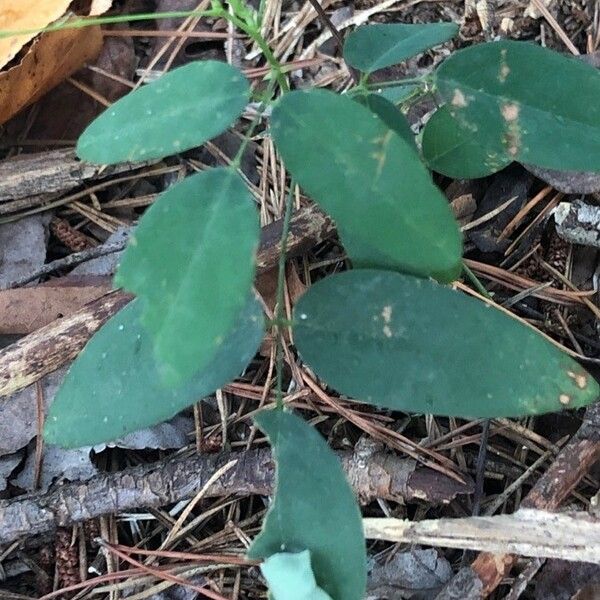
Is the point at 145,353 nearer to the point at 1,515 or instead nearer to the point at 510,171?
the point at 1,515

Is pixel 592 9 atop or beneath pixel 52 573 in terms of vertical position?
atop

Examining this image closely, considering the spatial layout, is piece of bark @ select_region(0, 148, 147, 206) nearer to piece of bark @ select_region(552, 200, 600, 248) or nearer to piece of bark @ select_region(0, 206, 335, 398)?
piece of bark @ select_region(0, 206, 335, 398)

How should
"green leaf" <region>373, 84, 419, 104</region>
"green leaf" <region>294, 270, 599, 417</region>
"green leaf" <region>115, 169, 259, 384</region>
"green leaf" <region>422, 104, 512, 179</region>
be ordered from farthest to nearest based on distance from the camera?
"green leaf" <region>373, 84, 419, 104</region>
"green leaf" <region>422, 104, 512, 179</region>
"green leaf" <region>294, 270, 599, 417</region>
"green leaf" <region>115, 169, 259, 384</region>

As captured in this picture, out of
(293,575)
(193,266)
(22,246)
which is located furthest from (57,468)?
(193,266)

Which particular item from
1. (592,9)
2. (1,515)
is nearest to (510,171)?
(592,9)

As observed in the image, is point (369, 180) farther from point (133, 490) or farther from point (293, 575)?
point (133, 490)

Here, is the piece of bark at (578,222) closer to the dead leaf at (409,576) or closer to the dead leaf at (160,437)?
the dead leaf at (409,576)

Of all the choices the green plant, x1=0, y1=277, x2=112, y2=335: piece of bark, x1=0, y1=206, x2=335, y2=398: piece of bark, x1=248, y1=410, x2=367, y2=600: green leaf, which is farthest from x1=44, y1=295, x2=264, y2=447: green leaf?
x1=0, y1=277, x2=112, y2=335: piece of bark

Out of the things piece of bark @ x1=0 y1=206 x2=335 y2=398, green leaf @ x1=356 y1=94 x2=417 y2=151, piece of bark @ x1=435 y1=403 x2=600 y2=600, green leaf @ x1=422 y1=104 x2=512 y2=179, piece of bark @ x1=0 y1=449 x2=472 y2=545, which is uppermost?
green leaf @ x1=356 y1=94 x2=417 y2=151
